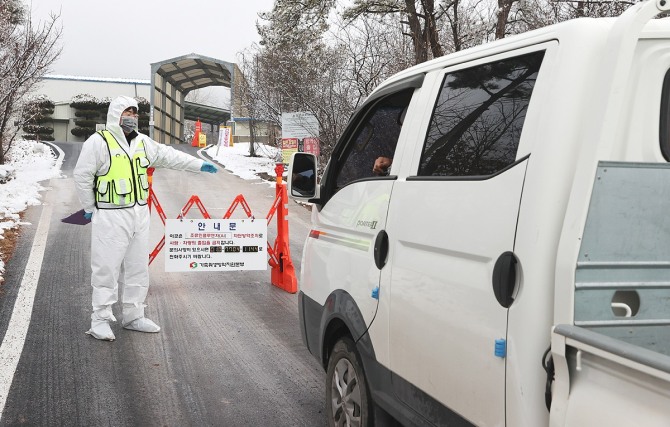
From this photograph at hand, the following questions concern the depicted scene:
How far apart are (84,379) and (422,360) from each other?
3.18 m

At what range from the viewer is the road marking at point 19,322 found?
4.73m

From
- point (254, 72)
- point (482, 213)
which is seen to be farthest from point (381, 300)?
point (254, 72)

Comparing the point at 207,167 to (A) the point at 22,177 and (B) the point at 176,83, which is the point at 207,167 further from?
(B) the point at 176,83

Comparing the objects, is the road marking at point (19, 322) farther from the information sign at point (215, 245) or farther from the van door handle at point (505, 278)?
the van door handle at point (505, 278)

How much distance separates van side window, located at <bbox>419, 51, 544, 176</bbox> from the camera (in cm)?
238

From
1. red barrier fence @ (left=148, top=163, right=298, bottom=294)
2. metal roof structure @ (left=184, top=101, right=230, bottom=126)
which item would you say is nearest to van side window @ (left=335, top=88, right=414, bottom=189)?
red barrier fence @ (left=148, top=163, right=298, bottom=294)

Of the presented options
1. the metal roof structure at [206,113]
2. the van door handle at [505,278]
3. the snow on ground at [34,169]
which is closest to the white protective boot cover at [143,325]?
the snow on ground at [34,169]

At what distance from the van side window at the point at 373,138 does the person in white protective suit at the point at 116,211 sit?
272cm

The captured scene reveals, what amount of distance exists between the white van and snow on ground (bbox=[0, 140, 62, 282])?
6911 mm

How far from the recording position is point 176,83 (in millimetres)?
51062

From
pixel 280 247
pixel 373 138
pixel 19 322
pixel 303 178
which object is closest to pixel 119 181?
pixel 19 322

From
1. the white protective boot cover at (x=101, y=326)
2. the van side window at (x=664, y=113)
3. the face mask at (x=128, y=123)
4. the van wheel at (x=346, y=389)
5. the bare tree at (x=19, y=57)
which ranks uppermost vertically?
the bare tree at (x=19, y=57)

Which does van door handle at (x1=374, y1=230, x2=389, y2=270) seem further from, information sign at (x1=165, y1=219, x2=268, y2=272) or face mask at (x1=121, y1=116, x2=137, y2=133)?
information sign at (x1=165, y1=219, x2=268, y2=272)

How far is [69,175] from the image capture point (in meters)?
21.4
